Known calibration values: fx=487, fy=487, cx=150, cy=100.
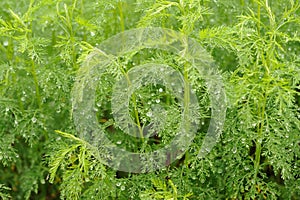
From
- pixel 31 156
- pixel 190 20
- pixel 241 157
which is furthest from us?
Result: pixel 31 156

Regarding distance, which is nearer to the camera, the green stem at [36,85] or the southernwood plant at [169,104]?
the southernwood plant at [169,104]

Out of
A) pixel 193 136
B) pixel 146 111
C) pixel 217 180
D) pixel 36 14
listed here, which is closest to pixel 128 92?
pixel 146 111

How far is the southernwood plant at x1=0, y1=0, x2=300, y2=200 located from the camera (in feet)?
8.32

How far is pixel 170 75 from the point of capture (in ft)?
9.11

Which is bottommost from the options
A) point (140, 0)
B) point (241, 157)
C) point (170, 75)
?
point (241, 157)

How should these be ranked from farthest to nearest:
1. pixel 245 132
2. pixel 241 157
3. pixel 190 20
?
pixel 241 157 < pixel 245 132 < pixel 190 20

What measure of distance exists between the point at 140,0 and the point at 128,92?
564 millimetres

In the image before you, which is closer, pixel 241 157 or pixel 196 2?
pixel 196 2

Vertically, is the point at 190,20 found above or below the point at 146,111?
above

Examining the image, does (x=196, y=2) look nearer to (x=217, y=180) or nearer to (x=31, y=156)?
(x=217, y=180)

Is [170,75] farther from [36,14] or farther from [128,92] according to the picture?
[36,14]

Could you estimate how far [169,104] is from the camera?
299 cm

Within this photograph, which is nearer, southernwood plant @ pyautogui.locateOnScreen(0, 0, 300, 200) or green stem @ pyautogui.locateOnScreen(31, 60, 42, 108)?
southernwood plant @ pyautogui.locateOnScreen(0, 0, 300, 200)

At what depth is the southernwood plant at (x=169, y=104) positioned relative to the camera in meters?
2.54
